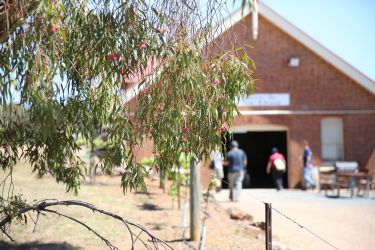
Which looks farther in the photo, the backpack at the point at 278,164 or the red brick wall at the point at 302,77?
the red brick wall at the point at 302,77

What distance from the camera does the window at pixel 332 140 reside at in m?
19.1

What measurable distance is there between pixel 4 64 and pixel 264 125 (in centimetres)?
1522

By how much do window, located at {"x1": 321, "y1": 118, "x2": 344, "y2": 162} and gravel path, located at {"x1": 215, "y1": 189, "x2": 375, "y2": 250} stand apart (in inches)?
88.5

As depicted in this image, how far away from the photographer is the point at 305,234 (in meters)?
9.69

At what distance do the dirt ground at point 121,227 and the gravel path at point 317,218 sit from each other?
2.32 ft

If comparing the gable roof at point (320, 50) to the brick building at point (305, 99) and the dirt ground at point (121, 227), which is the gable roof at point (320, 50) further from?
the dirt ground at point (121, 227)

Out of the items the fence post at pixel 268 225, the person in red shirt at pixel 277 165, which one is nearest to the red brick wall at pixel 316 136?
the person in red shirt at pixel 277 165

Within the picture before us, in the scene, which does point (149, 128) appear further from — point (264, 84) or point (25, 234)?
point (264, 84)

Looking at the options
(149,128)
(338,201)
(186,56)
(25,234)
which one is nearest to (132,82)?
(149,128)

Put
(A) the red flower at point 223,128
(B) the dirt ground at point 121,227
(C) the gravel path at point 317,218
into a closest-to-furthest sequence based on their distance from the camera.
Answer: (A) the red flower at point 223,128 → (B) the dirt ground at point 121,227 → (C) the gravel path at point 317,218

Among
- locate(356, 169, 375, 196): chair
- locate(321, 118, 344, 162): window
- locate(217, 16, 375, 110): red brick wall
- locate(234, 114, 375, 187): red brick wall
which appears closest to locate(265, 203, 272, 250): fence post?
locate(356, 169, 375, 196): chair

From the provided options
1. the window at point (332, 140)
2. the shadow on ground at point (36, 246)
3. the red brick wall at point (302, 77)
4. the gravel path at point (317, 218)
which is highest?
the red brick wall at point (302, 77)

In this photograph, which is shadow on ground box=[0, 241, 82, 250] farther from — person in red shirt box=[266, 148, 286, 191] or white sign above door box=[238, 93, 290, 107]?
white sign above door box=[238, 93, 290, 107]

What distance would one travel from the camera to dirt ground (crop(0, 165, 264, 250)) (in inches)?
330
